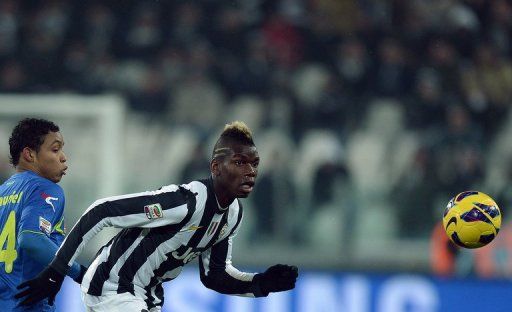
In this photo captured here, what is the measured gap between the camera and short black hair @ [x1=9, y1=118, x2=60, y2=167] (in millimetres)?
4844

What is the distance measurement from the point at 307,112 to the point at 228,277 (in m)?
5.09

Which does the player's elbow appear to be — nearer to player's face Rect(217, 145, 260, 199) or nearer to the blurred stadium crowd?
player's face Rect(217, 145, 260, 199)

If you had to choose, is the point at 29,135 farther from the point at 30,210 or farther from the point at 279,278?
the point at 279,278

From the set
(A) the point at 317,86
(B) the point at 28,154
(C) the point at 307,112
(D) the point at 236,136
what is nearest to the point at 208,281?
(D) the point at 236,136

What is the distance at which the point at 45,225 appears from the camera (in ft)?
15.3

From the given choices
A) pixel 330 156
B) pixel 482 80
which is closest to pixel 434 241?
pixel 330 156

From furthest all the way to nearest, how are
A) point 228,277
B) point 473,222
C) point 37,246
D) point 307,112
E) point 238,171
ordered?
1. point 307,112
2. point 473,222
3. point 228,277
4. point 238,171
5. point 37,246

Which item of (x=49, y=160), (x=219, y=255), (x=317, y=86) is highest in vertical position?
(x=317, y=86)

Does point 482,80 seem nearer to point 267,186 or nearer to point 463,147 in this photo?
point 463,147

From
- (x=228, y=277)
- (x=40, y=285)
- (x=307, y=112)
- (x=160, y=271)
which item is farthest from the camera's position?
(x=307, y=112)

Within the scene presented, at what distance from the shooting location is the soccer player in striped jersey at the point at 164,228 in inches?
182

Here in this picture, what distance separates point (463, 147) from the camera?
999 cm

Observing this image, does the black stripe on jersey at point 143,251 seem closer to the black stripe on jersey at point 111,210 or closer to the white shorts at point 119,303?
the white shorts at point 119,303

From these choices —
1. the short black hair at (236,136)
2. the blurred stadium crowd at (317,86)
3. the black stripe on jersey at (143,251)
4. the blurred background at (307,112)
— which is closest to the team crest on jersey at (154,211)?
the black stripe on jersey at (143,251)
